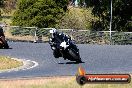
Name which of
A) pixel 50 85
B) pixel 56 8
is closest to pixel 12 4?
pixel 56 8

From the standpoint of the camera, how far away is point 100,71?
20.8 meters

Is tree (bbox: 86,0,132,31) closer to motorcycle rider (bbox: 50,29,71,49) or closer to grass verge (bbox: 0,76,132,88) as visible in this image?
motorcycle rider (bbox: 50,29,71,49)

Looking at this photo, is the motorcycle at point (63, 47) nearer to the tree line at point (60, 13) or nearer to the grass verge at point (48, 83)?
the grass verge at point (48, 83)

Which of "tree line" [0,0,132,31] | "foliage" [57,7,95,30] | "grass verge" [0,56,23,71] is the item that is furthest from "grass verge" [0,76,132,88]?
"foliage" [57,7,95,30]

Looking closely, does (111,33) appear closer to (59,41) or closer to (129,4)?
(129,4)

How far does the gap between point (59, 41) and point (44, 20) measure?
21.4 metres

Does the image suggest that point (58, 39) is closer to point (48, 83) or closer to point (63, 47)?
point (63, 47)

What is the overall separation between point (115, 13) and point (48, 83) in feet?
96.1

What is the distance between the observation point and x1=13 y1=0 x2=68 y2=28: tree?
1793 inches

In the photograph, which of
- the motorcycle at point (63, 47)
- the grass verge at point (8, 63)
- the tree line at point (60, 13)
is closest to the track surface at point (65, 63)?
the motorcycle at point (63, 47)

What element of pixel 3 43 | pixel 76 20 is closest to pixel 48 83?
pixel 3 43

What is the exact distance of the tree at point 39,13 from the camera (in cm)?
4553

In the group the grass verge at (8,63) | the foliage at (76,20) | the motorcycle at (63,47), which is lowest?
the foliage at (76,20)

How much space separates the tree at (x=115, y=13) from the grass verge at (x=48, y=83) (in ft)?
87.6
